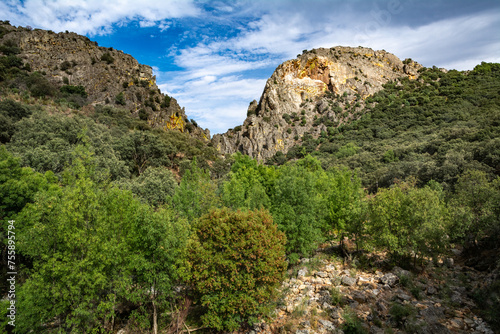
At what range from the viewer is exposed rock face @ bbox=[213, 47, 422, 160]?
323 feet

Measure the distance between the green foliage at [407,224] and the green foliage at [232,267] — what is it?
10.6 m

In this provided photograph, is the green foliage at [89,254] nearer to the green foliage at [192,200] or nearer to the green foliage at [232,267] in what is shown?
the green foliage at [232,267]

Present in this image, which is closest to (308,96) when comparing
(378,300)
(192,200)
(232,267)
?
(192,200)

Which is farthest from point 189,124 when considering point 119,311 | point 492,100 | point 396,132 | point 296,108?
point 492,100

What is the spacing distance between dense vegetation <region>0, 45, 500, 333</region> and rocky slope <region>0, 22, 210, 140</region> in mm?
21545

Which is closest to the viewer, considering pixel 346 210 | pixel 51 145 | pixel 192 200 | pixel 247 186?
pixel 192 200

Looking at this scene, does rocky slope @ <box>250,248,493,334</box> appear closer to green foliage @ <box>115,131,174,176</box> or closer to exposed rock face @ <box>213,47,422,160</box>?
green foliage @ <box>115,131,174,176</box>

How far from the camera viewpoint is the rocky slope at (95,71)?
221ft

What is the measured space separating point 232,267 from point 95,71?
7996 centimetres

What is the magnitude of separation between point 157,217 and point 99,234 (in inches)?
114

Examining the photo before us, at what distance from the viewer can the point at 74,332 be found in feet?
35.0

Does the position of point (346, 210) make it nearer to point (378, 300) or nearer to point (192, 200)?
point (378, 300)

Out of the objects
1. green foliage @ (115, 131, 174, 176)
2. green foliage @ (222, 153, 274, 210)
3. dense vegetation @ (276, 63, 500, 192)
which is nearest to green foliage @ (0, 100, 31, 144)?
green foliage @ (115, 131, 174, 176)

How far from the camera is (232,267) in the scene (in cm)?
1357
